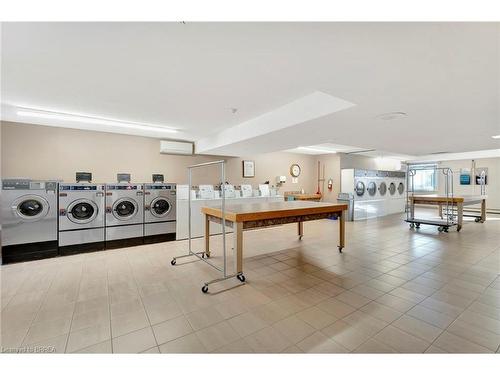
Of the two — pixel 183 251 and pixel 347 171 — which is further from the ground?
pixel 347 171

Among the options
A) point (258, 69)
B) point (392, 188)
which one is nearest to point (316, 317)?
point (258, 69)

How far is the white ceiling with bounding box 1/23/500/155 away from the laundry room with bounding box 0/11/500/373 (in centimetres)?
2

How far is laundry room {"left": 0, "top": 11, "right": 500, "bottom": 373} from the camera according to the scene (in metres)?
1.83

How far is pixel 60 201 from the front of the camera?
4160 millimetres

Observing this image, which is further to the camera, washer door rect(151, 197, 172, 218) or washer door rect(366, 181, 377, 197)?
washer door rect(366, 181, 377, 197)

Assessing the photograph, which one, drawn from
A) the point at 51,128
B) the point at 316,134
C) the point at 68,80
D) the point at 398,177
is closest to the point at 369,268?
the point at 316,134

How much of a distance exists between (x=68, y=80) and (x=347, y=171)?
26.0ft

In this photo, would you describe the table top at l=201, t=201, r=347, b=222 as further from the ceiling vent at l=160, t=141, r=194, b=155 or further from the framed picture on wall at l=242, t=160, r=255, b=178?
the framed picture on wall at l=242, t=160, r=255, b=178

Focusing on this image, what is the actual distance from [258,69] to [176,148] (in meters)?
4.19

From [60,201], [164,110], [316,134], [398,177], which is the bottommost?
[60,201]

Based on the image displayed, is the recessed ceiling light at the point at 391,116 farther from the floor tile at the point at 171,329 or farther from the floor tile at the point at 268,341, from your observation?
the floor tile at the point at 171,329

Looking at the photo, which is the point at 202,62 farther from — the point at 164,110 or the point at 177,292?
the point at 177,292

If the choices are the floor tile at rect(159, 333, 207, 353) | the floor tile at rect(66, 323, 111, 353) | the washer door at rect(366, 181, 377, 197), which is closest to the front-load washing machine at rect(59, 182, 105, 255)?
the floor tile at rect(66, 323, 111, 353)

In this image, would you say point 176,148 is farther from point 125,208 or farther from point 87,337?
point 87,337
